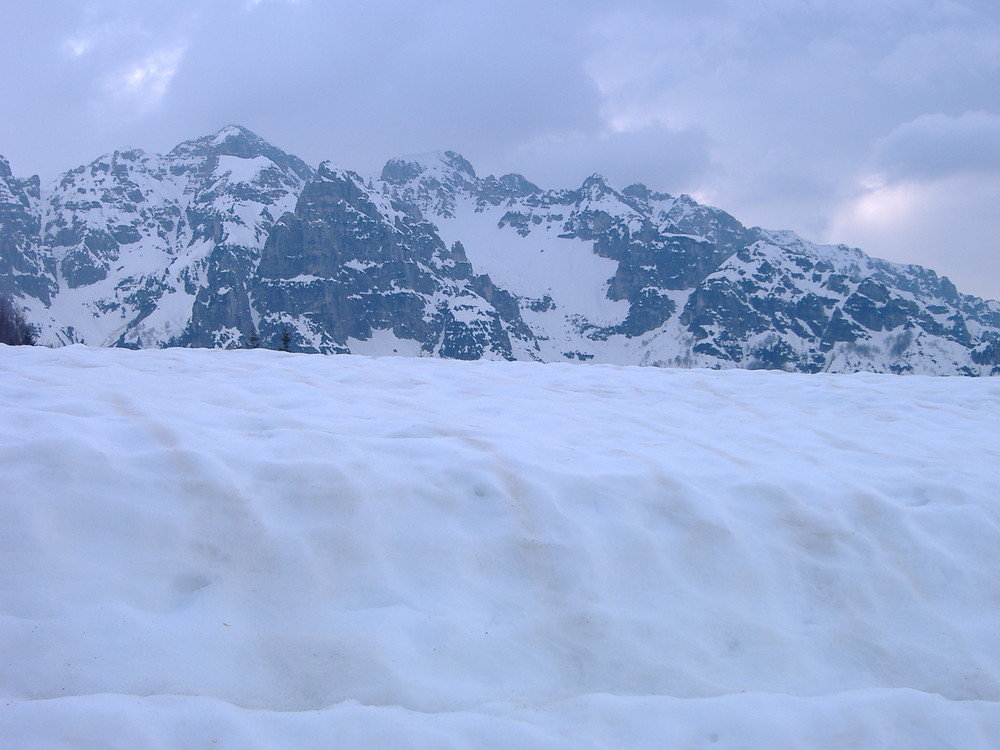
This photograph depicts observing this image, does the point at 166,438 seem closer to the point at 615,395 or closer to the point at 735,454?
the point at 735,454

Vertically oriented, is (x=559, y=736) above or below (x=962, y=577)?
below

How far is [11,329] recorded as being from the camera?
5038 centimetres

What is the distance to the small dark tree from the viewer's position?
48531 millimetres

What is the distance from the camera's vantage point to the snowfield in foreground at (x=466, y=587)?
11.6ft

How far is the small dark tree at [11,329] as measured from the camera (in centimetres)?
4853

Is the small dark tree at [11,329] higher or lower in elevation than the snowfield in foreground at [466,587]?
lower

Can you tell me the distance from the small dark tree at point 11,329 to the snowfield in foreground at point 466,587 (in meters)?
49.7

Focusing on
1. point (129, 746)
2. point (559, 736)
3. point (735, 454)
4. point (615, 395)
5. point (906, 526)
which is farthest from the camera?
point (615, 395)

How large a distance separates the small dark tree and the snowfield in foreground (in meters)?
49.7

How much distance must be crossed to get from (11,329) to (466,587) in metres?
56.8

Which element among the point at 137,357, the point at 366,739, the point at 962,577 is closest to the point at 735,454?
the point at 962,577

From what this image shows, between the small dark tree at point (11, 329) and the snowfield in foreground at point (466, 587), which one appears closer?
the snowfield in foreground at point (466, 587)

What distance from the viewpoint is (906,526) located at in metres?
5.39

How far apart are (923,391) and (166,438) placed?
34.1 feet
